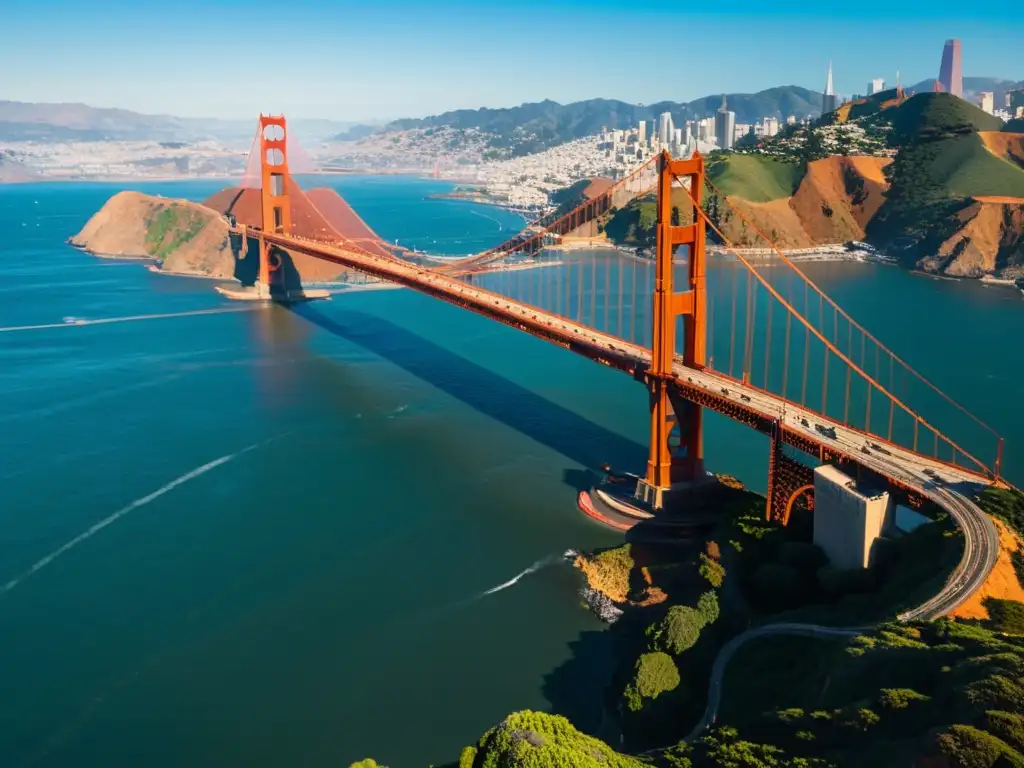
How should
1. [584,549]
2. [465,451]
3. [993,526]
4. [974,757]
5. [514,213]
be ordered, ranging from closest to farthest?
[974,757]
[993,526]
[584,549]
[465,451]
[514,213]

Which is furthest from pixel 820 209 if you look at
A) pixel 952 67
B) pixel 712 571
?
pixel 952 67

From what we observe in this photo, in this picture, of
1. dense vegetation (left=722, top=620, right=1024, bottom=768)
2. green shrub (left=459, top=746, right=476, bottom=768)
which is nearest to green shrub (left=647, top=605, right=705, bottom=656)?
dense vegetation (left=722, top=620, right=1024, bottom=768)

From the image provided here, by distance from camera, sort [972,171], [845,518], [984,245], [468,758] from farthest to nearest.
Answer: [972,171], [984,245], [845,518], [468,758]

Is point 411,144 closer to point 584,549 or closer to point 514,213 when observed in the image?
point 514,213

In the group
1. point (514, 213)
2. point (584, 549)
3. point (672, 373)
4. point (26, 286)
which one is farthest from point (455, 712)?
point (514, 213)

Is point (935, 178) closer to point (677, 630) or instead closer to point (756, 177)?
point (756, 177)

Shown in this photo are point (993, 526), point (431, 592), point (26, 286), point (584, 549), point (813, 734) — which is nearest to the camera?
point (813, 734)
